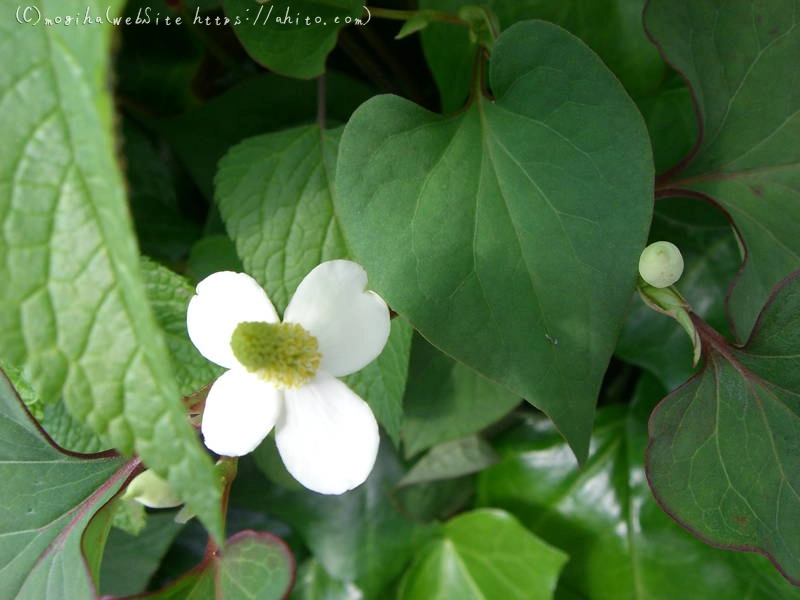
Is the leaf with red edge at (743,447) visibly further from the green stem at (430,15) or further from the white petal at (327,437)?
the green stem at (430,15)

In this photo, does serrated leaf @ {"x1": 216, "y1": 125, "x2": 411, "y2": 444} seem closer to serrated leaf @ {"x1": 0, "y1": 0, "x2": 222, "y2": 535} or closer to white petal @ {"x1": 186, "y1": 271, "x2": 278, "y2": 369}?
white petal @ {"x1": 186, "y1": 271, "x2": 278, "y2": 369}

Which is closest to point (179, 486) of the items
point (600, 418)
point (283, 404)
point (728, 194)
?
point (283, 404)

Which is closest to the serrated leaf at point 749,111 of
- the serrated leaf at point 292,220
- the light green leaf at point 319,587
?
the serrated leaf at point 292,220

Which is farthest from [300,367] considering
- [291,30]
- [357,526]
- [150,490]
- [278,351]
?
[357,526]

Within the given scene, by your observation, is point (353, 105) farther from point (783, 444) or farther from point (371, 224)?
point (783, 444)

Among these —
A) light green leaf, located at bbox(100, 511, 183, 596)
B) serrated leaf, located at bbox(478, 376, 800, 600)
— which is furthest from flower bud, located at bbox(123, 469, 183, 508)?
serrated leaf, located at bbox(478, 376, 800, 600)

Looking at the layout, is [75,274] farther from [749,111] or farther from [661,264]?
[749,111]
